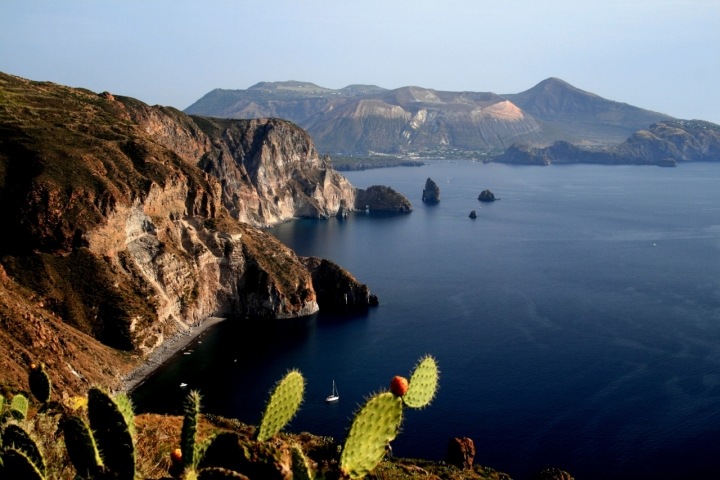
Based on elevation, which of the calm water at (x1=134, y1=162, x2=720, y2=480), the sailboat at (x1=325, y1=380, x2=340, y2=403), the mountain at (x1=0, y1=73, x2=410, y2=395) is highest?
the mountain at (x1=0, y1=73, x2=410, y2=395)

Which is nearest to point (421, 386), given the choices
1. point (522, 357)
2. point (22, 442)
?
point (22, 442)

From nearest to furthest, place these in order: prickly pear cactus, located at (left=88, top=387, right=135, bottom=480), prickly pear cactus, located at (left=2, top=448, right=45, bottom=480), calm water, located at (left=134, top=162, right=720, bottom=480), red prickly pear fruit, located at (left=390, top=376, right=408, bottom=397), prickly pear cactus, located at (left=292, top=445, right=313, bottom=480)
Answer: prickly pear cactus, located at (left=292, top=445, right=313, bottom=480), prickly pear cactus, located at (left=2, top=448, right=45, bottom=480), prickly pear cactus, located at (left=88, top=387, right=135, bottom=480), red prickly pear fruit, located at (left=390, top=376, right=408, bottom=397), calm water, located at (left=134, top=162, right=720, bottom=480)

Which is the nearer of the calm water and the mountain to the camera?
the calm water

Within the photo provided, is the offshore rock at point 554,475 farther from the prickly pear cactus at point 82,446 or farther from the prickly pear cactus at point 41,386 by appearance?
the prickly pear cactus at point 82,446

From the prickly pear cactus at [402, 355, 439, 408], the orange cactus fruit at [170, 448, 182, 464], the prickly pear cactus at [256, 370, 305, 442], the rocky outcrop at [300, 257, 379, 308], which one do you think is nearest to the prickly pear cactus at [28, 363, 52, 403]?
the orange cactus fruit at [170, 448, 182, 464]

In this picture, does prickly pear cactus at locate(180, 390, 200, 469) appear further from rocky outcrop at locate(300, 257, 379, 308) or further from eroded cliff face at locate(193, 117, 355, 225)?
eroded cliff face at locate(193, 117, 355, 225)

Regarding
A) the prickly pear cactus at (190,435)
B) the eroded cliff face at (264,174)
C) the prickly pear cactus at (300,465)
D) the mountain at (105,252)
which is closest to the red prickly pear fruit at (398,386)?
the prickly pear cactus at (300,465)
